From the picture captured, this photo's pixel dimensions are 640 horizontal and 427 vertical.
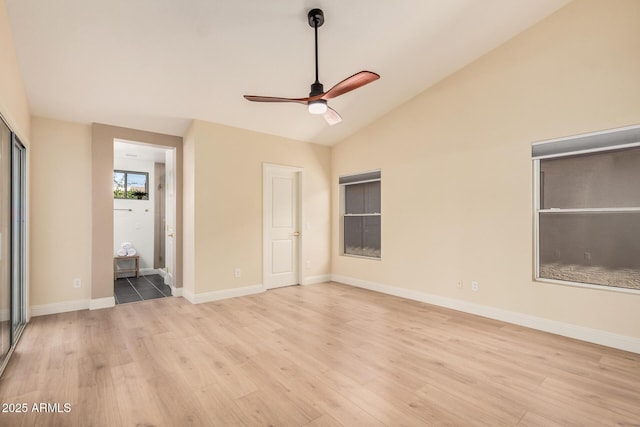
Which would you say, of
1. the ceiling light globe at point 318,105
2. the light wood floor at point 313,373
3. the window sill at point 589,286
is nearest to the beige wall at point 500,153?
the window sill at point 589,286

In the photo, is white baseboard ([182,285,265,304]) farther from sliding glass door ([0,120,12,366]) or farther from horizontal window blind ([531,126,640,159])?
A: horizontal window blind ([531,126,640,159])

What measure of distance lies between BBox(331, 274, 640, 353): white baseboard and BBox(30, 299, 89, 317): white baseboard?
4.57 meters

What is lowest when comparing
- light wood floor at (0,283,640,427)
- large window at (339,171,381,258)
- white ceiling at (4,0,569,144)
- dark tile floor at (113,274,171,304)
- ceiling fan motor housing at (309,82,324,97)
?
dark tile floor at (113,274,171,304)

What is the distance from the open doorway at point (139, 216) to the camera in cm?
662

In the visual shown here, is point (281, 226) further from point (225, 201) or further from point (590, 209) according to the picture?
point (590, 209)

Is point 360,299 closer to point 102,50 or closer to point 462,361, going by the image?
point 462,361

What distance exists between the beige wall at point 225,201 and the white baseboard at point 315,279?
3.20ft

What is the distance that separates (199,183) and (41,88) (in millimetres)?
2053

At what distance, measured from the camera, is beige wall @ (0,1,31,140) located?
2457mm

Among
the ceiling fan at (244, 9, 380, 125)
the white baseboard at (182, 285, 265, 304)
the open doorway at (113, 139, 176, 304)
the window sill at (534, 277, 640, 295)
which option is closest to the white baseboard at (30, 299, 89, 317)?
the white baseboard at (182, 285, 265, 304)

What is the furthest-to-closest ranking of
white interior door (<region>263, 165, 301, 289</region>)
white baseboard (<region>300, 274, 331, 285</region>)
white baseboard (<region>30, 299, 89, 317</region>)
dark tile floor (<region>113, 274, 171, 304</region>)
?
1. white baseboard (<region>300, 274, 331, 285</region>)
2. white interior door (<region>263, 165, 301, 289</region>)
3. dark tile floor (<region>113, 274, 171, 304</region>)
4. white baseboard (<region>30, 299, 89, 317</region>)

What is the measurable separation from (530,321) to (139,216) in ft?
24.9

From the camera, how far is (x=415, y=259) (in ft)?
16.0

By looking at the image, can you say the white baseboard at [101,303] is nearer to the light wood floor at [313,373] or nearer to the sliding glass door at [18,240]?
the light wood floor at [313,373]
